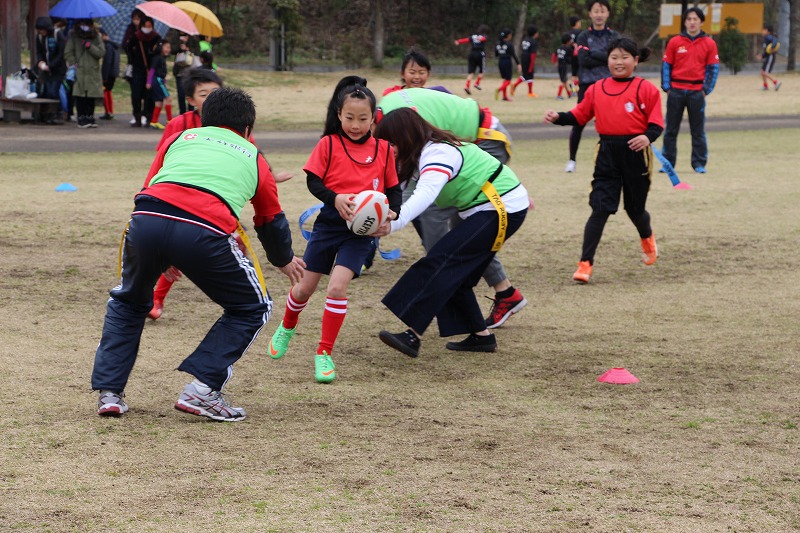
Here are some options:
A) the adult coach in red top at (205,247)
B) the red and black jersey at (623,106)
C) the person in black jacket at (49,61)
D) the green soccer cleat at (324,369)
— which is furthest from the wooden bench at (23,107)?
the adult coach in red top at (205,247)

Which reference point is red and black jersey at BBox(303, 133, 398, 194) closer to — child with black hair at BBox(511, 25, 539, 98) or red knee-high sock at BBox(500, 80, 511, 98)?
red knee-high sock at BBox(500, 80, 511, 98)

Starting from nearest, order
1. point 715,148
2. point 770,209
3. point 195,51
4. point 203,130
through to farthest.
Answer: point 203,130 < point 770,209 < point 715,148 < point 195,51

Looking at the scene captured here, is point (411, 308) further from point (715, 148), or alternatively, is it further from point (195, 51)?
point (195, 51)

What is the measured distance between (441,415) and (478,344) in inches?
57.7

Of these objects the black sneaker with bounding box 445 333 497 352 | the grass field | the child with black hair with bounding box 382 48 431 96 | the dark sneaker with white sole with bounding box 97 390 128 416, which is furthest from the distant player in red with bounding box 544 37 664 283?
the dark sneaker with white sole with bounding box 97 390 128 416

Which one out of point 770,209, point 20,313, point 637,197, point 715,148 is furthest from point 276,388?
point 715,148

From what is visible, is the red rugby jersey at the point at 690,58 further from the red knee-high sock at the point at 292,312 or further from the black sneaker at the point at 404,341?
the red knee-high sock at the point at 292,312

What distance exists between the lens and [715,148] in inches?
723

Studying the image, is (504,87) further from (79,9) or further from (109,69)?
(79,9)

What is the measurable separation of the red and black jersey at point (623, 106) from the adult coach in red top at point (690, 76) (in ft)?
20.1

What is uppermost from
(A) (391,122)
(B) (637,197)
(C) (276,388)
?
(A) (391,122)

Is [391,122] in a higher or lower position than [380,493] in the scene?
higher

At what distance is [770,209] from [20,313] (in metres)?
8.07

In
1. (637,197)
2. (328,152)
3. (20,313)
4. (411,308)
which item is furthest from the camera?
(637,197)
